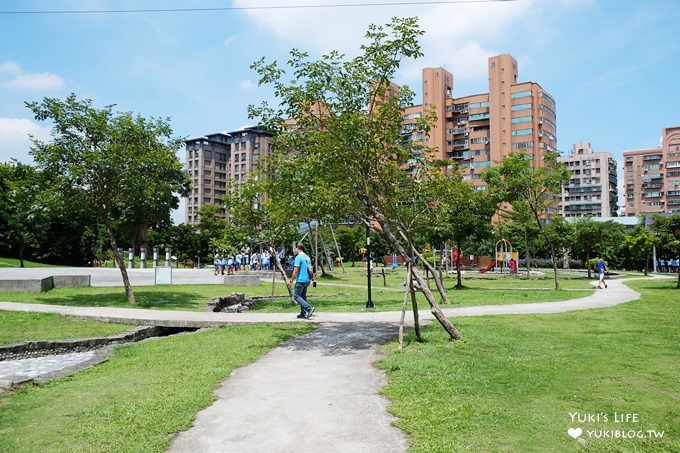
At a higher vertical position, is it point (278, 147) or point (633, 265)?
point (278, 147)

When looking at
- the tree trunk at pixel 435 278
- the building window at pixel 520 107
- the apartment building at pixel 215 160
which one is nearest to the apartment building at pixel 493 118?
the building window at pixel 520 107

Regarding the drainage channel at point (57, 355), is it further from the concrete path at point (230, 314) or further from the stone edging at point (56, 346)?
the concrete path at point (230, 314)

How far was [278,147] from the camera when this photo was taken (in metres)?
11.3

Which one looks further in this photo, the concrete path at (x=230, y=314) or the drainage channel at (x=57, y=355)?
the concrete path at (x=230, y=314)

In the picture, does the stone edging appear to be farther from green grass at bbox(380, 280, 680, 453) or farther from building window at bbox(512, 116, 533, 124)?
building window at bbox(512, 116, 533, 124)

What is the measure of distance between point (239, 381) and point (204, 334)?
4.10 m

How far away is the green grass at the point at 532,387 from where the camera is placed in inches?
178

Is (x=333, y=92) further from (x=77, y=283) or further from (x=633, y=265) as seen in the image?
(x=633, y=265)

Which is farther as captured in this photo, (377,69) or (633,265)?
(633,265)

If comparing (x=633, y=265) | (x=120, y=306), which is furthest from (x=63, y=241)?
(x=633, y=265)

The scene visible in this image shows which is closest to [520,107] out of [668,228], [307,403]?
[668,228]

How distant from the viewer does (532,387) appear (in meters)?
6.12

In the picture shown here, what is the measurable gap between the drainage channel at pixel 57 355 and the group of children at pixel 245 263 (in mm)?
23904

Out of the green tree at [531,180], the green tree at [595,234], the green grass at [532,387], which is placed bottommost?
the green grass at [532,387]
